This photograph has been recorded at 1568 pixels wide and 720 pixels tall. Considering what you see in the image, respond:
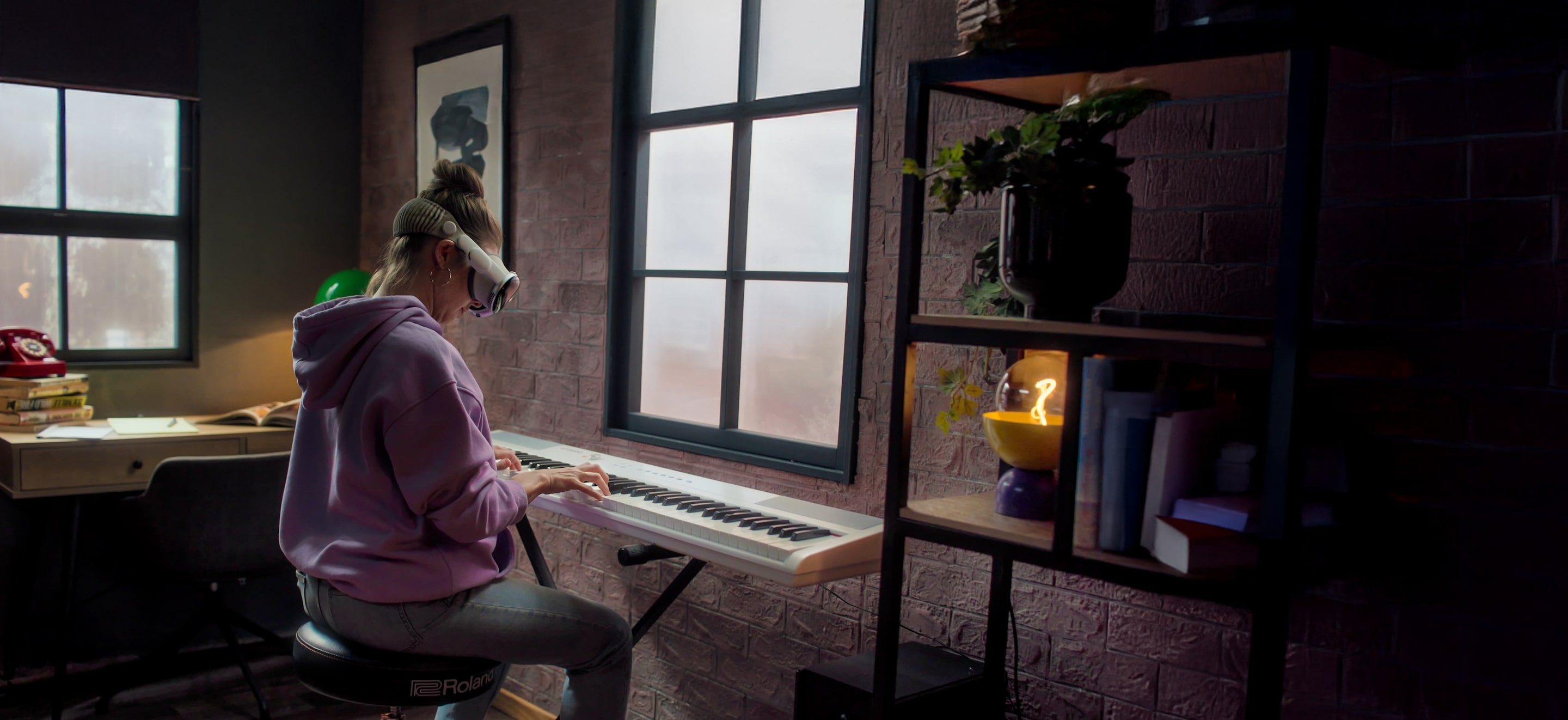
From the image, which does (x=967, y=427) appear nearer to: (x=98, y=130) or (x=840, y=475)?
(x=840, y=475)

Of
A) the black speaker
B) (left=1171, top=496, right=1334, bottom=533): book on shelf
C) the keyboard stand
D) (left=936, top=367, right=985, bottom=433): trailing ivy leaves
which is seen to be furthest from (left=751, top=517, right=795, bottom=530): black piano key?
(left=1171, top=496, right=1334, bottom=533): book on shelf

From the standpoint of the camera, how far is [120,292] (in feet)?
12.4

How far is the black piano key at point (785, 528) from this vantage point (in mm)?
2035

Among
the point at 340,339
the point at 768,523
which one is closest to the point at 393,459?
the point at 340,339

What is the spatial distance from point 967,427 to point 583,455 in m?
1.13

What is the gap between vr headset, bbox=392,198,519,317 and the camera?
6.81 ft

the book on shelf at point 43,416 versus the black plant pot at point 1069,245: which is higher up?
the black plant pot at point 1069,245

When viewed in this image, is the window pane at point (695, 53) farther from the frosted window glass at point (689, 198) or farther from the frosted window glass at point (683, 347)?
the frosted window glass at point (683, 347)

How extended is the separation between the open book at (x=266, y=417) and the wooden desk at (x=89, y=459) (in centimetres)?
17

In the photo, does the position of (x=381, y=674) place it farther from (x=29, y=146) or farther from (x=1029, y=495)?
(x=29, y=146)

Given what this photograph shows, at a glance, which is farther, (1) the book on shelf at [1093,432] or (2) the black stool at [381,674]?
(2) the black stool at [381,674]

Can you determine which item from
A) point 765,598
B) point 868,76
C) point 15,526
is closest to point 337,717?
point 15,526

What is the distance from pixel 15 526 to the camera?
3488 mm

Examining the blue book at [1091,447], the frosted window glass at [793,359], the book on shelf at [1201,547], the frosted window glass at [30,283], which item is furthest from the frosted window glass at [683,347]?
the frosted window glass at [30,283]
